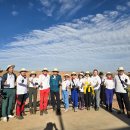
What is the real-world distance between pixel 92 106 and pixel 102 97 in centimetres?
85

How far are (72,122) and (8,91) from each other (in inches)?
116

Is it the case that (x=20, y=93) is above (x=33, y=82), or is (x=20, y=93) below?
below

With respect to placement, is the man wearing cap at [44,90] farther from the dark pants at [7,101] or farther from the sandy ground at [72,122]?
the dark pants at [7,101]

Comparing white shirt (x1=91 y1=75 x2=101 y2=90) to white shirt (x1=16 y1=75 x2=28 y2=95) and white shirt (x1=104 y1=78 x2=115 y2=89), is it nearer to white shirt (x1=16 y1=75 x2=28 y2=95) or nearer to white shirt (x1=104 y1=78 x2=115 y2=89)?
white shirt (x1=104 y1=78 x2=115 y2=89)

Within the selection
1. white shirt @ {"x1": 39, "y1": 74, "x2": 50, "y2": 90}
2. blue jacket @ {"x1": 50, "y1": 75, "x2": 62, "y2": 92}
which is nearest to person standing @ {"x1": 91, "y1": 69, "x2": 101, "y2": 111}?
blue jacket @ {"x1": 50, "y1": 75, "x2": 62, "y2": 92}

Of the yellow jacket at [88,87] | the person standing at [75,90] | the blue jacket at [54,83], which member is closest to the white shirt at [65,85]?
the person standing at [75,90]

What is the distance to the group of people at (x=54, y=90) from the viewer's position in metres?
10.6

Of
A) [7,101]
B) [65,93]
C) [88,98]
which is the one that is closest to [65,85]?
[65,93]

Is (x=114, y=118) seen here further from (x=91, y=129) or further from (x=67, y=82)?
(x=67, y=82)

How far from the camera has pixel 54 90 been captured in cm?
1201

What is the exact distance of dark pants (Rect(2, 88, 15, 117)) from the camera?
1029cm

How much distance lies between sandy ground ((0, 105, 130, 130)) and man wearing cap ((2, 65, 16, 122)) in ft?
1.66

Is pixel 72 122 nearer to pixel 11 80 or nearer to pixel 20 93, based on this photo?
pixel 20 93

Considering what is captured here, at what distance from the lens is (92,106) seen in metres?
13.8
